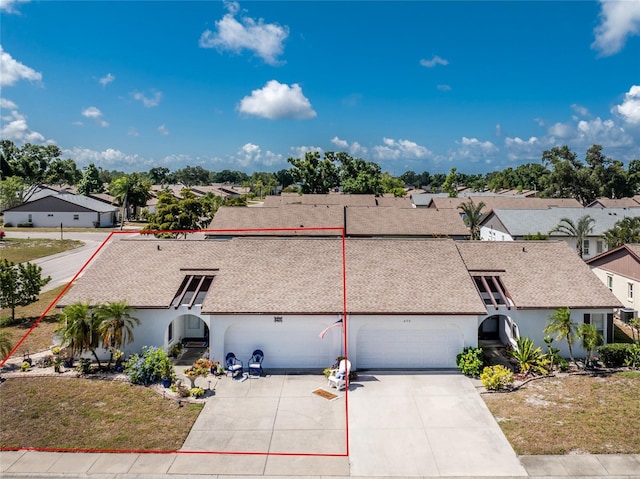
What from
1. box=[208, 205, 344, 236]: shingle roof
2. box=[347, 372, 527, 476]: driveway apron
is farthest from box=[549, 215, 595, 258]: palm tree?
box=[347, 372, 527, 476]: driveway apron

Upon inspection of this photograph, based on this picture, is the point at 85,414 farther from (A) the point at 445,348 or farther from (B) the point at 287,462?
(A) the point at 445,348

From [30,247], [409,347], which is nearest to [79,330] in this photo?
[409,347]

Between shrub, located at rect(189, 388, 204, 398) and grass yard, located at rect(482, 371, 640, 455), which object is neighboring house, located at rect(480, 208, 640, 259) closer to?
grass yard, located at rect(482, 371, 640, 455)

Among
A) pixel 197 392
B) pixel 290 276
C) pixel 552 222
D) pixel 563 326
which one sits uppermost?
pixel 552 222

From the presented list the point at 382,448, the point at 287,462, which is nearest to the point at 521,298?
the point at 382,448

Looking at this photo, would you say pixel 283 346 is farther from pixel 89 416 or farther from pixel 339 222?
pixel 339 222
